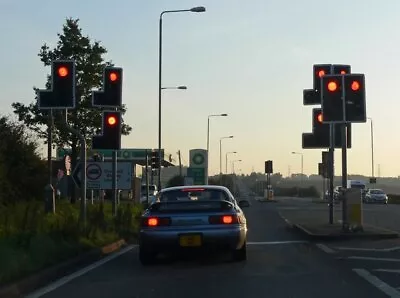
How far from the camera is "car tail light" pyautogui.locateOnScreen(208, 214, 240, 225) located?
535 inches

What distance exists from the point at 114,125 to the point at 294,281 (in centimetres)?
932

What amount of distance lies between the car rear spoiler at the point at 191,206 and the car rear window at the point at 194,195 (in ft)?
1.36

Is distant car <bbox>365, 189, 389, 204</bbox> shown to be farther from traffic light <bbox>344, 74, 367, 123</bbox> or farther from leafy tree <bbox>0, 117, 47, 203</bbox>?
traffic light <bbox>344, 74, 367, 123</bbox>

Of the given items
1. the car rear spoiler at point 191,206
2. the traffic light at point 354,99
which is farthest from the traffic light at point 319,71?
the car rear spoiler at point 191,206

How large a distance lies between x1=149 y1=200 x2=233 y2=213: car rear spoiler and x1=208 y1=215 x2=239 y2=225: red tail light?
20 cm

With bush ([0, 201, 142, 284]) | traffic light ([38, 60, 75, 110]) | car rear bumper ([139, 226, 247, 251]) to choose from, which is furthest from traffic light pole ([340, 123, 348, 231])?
traffic light ([38, 60, 75, 110])

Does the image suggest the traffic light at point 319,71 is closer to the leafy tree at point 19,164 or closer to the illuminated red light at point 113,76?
the illuminated red light at point 113,76

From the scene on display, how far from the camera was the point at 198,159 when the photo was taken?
5406 cm

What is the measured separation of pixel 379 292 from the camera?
1043cm

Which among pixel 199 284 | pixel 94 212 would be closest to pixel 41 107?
pixel 94 212

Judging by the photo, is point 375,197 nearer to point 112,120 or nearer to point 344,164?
point 344,164

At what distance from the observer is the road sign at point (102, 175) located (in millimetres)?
22625

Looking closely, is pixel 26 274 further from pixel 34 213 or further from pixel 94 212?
pixel 94 212

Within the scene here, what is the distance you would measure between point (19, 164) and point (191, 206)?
14.6m
